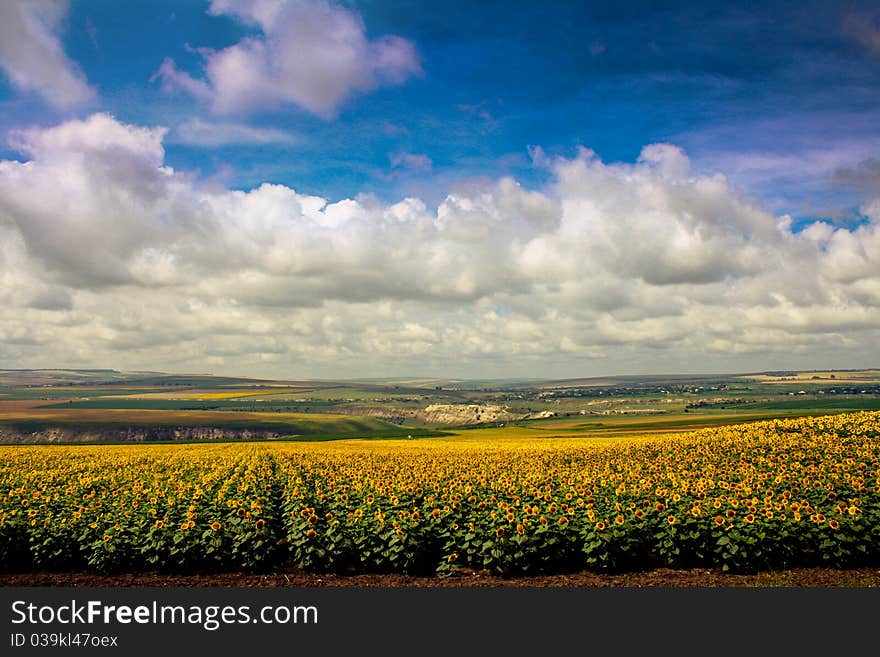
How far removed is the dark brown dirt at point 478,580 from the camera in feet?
48.7

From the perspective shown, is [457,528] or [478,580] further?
[457,528]

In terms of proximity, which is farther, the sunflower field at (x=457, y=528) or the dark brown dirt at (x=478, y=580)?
the sunflower field at (x=457, y=528)

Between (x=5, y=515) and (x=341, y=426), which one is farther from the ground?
(x=5, y=515)

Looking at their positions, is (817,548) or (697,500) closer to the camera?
(817,548)

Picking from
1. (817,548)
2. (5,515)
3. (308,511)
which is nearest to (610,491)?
(817,548)

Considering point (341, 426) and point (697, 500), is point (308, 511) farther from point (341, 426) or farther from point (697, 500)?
point (341, 426)

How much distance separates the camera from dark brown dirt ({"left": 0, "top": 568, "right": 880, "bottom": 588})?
1485cm

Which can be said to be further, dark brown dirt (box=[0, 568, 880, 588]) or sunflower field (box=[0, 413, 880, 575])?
sunflower field (box=[0, 413, 880, 575])

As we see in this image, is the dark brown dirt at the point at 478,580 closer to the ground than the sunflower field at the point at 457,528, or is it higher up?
closer to the ground

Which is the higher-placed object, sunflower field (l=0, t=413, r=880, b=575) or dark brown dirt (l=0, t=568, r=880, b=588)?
sunflower field (l=0, t=413, r=880, b=575)

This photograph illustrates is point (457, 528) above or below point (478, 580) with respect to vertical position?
above

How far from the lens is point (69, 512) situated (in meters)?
18.4

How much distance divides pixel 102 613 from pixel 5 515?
266 inches

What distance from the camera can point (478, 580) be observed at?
15.5 metres
